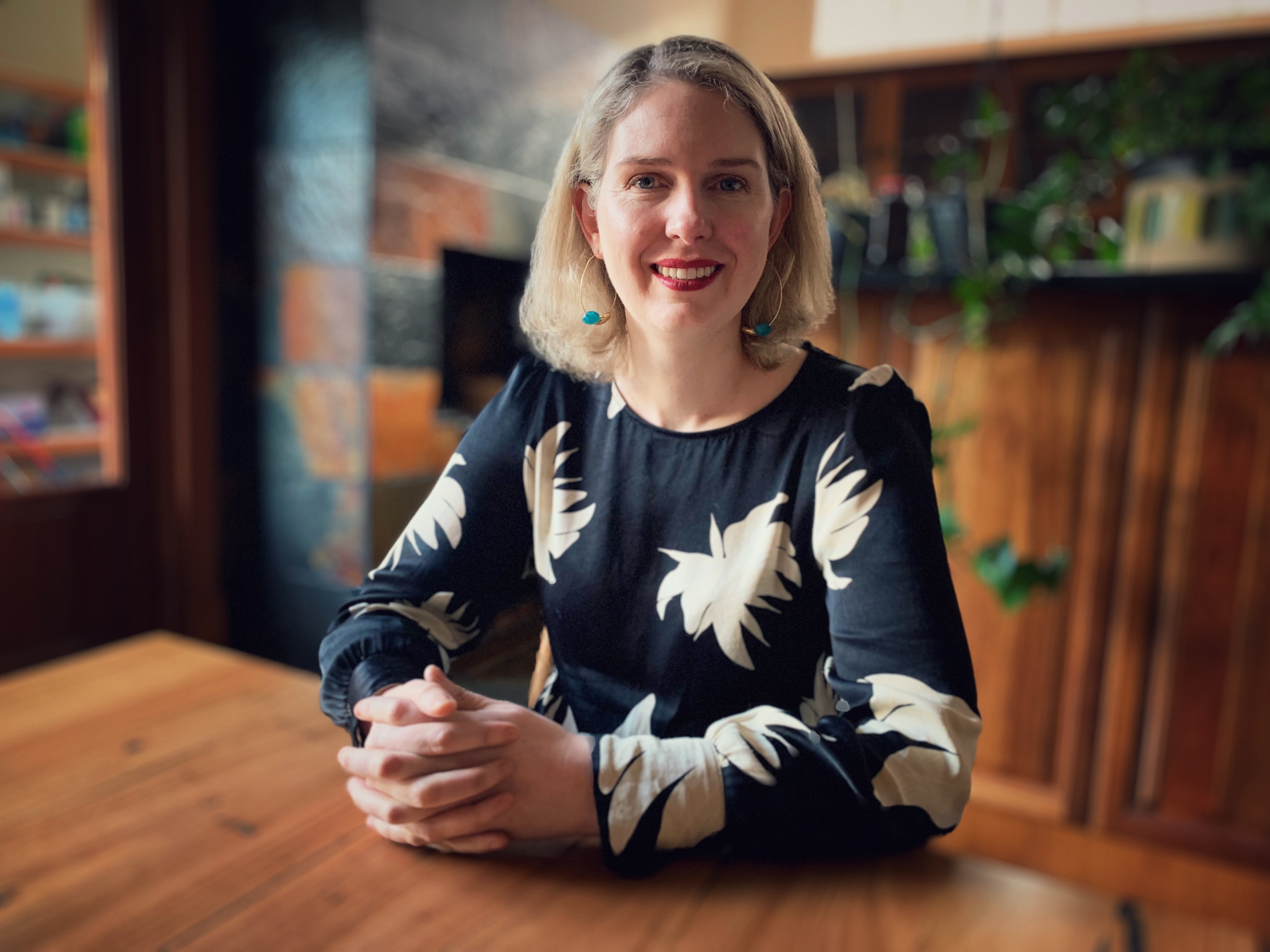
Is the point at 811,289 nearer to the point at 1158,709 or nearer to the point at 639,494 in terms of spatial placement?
the point at 639,494

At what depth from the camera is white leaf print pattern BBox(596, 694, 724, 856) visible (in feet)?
1.61

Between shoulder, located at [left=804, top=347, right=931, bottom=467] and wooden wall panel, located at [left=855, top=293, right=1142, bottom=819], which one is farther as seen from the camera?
wooden wall panel, located at [left=855, top=293, right=1142, bottom=819]

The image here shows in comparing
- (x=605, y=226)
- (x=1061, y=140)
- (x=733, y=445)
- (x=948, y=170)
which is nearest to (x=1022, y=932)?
(x=733, y=445)

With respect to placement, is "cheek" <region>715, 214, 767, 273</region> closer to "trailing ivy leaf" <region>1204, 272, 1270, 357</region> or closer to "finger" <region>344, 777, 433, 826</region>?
"finger" <region>344, 777, 433, 826</region>

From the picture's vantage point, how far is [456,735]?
1.55 feet

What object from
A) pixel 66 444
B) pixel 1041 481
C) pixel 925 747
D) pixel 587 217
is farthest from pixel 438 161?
pixel 66 444

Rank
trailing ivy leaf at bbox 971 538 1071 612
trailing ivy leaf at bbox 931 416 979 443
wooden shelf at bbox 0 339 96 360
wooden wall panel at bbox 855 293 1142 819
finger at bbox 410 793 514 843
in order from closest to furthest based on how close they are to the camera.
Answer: finger at bbox 410 793 514 843, trailing ivy leaf at bbox 971 538 1071 612, trailing ivy leaf at bbox 931 416 979 443, wooden wall panel at bbox 855 293 1142 819, wooden shelf at bbox 0 339 96 360

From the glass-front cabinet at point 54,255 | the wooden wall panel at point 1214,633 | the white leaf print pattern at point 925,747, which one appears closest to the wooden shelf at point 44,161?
the glass-front cabinet at point 54,255

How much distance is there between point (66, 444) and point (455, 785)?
7.22 ft

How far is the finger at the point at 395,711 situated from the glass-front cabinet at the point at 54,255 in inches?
78.8

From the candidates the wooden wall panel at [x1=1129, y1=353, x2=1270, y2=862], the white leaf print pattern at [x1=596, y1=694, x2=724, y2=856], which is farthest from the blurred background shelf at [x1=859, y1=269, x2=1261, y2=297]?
the white leaf print pattern at [x1=596, y1=694, x2=724, y2=856]

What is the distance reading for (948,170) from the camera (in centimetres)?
118

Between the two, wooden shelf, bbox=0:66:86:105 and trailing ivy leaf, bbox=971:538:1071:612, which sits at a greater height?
wooden shelf, bbox=0:66:86:105

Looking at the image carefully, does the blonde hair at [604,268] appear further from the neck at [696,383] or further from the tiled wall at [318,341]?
the tiled wall at [318,341]
